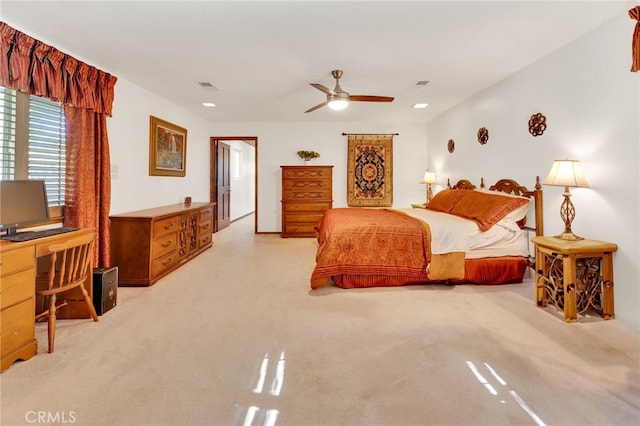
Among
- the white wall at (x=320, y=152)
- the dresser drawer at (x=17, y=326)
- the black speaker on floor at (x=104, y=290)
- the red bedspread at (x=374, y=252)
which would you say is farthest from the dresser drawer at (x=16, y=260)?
the white wall at (x=320, y=152)

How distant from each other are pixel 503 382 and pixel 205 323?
6.78 feet

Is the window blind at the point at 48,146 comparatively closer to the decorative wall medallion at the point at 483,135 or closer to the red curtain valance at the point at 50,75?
the red curtain valance at the point at 50,75

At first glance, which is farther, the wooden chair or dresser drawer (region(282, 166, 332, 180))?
dresser drawer (region(282, 166, 332, 180))

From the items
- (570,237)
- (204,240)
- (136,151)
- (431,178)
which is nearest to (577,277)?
(570,237)

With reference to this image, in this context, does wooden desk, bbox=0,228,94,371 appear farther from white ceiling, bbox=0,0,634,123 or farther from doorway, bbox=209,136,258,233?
doorway, bbox=209,136,258,233

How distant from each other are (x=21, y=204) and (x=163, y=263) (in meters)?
1.59

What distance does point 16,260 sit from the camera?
183 centimetres

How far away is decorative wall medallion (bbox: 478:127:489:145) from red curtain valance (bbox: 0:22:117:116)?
475cm

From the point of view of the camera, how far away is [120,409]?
1.47 m

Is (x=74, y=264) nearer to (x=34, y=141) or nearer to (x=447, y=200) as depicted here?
(x=34, y=141)

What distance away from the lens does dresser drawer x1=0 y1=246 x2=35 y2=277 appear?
68.7 inches

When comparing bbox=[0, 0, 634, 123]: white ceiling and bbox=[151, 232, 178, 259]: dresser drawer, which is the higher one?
bbox=[0, 0, 634, 123]: white ceiling

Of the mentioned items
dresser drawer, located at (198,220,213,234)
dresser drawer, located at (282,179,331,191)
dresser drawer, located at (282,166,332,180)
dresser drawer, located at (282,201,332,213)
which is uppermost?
dresser drawer, located at (282,166,332,180)

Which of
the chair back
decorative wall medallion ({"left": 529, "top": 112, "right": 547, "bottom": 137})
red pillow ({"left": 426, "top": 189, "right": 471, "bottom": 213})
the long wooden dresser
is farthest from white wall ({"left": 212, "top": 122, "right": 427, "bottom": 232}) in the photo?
the chair back
